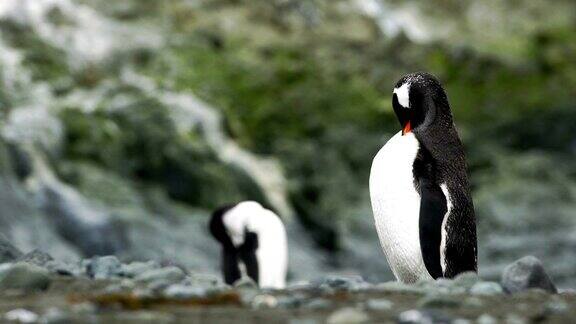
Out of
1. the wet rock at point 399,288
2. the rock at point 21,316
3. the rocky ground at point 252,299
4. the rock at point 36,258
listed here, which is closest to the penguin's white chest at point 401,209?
the rocky ground at point 252,299

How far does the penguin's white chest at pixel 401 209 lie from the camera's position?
785 cm

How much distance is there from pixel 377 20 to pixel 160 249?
13461 millimetres

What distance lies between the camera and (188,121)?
20.5 meters

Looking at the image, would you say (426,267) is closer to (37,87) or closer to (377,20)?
(37,87)

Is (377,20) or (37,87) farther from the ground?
(377,20)

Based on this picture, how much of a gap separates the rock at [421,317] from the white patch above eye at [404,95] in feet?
11.8

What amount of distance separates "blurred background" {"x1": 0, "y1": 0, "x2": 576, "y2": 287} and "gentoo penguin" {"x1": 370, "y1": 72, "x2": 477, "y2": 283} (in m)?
7.47

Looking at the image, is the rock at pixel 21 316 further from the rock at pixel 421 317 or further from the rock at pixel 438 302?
the rock at pixel 438 302

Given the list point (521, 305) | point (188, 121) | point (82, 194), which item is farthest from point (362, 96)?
point (521, 305)

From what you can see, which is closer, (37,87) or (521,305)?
(521,305)

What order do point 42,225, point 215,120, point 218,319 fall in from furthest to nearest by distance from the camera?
point 215,120 → point 42,225 → point 218,319

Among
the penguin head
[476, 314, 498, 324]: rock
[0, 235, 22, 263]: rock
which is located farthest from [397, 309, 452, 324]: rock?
the penguin head

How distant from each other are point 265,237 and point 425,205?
348 centimetres

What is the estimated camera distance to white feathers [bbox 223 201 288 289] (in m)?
10.9
